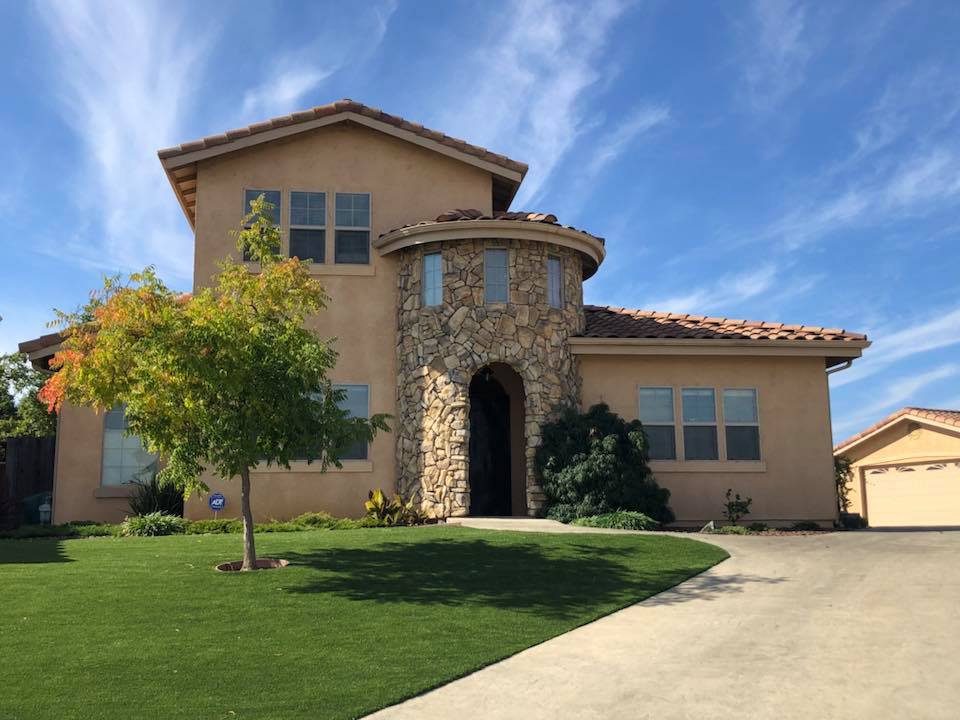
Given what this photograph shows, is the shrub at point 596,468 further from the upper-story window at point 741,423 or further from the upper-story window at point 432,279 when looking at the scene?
the upper-story window at point 432,279

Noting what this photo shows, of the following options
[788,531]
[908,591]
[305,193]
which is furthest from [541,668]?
[305,193]

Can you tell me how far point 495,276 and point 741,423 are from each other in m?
6.34

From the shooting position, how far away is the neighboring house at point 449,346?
18.5 metres

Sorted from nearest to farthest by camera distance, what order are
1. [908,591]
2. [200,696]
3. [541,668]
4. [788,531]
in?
[200,696]
[541,668]
[908,591]
[788,531]

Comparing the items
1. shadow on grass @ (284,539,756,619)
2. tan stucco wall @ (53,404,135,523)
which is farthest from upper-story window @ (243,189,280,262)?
shadow on grass @ (284,539,756,619)

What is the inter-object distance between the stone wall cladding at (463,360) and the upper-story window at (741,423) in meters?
3.44

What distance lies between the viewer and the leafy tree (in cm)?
3231

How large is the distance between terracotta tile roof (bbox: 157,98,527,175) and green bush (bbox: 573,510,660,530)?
8368 millimetres

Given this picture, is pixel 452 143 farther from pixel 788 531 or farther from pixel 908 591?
pixel 908 591

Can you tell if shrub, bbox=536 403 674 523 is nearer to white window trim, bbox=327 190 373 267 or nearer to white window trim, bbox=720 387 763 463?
white window trim, bbox=720 387 763 463

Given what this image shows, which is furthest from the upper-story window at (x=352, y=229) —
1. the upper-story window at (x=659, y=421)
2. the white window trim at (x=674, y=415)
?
the upper-story window at (x=659, y=421)

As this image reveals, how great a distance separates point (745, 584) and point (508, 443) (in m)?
10.2

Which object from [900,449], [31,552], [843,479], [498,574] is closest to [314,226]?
[31,552]

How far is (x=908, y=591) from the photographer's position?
10664 mm
